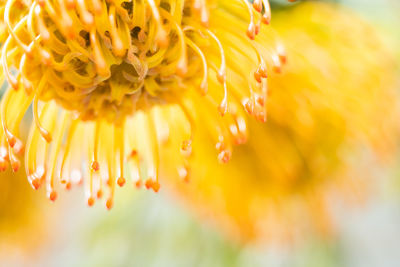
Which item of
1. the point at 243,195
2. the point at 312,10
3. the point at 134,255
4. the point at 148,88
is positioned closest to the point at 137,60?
the point at 148,88

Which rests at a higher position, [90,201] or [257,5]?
[257,5]

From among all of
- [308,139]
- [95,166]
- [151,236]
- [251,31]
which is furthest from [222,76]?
[151,236]

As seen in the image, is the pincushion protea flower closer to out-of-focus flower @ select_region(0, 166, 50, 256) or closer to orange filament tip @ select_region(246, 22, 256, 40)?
orange filament tip @ select_region(246, 22, 256, 40)

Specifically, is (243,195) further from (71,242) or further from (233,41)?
(71,242)

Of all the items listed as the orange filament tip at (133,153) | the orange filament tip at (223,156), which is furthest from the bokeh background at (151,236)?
the orange filament tip at (223,156)

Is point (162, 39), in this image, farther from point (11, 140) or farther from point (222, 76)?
point (11, 140)

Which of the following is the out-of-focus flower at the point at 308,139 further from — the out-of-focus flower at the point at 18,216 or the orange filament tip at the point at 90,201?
the out-of-focus flower at the point at 18,216
